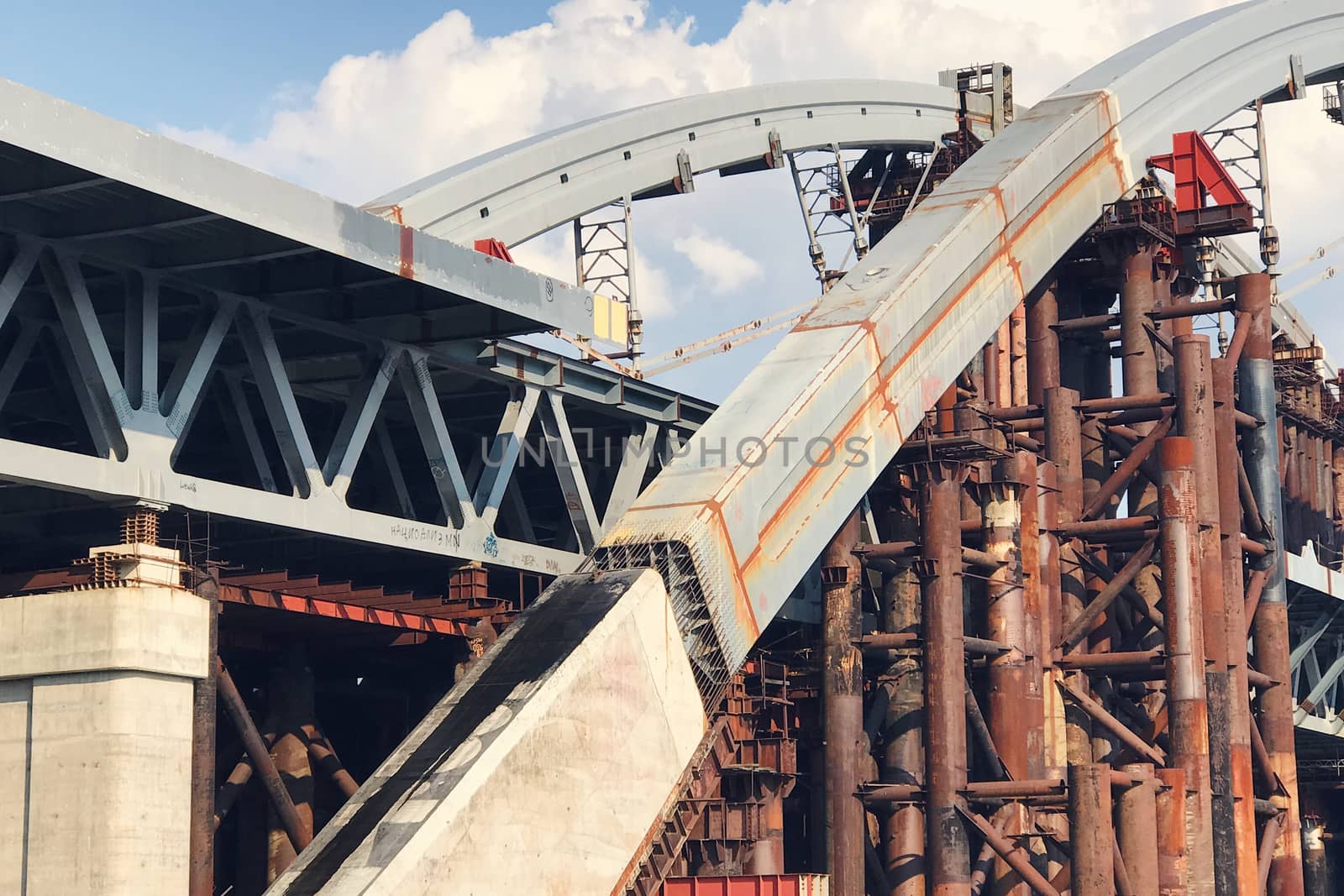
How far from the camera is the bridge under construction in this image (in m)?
24.8

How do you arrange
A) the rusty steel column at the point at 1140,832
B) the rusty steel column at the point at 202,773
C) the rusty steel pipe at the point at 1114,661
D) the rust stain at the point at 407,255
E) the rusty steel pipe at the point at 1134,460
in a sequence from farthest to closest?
the rusty steel pipe at the point at 1134,460
the rusty steel pipe at the point at 1114,661
the rusty steel column at the point at 1140,832
the rust stain at the point at 407,255
the rusty steel column at the point at 202,773

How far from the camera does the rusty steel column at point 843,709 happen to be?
34.6 metres

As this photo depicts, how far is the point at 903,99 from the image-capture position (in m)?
56.9

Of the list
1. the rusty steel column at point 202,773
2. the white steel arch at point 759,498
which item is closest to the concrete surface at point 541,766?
the white steel arch at point 759,498

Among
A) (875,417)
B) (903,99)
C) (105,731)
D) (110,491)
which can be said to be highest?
(903,99)

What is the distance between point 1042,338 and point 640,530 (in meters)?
16.6

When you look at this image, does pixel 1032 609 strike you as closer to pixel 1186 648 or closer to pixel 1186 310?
pixel 1186 648

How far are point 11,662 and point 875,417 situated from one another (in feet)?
50.3

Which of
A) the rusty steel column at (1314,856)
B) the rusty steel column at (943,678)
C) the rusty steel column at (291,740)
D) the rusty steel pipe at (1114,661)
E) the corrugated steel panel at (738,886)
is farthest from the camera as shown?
the rusty steel column at (1314,856)

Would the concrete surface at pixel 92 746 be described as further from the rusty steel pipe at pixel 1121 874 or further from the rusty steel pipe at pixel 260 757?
the rusty steel pipe at pixel 1121 874

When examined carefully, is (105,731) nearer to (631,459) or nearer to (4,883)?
(4,883)

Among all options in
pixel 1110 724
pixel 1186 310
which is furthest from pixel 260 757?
pixel 1186 310

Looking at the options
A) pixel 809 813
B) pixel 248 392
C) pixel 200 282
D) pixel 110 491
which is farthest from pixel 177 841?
pixel 809 813

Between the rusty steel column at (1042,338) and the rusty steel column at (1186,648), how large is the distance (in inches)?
229
